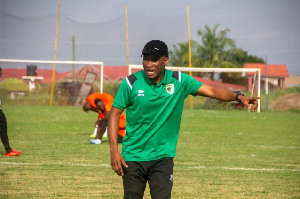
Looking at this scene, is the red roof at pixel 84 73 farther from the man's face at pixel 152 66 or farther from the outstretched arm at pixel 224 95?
the man's face at pixel 152 66

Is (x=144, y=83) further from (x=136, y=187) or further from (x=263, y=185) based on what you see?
(x=263, y=185)

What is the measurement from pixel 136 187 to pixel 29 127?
600 inches

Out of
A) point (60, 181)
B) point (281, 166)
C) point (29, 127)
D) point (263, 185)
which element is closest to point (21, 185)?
point (60, 181)

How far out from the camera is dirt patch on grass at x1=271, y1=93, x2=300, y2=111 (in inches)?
1437

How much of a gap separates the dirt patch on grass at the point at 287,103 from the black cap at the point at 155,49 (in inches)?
1260

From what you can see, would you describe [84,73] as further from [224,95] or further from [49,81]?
[224,95]

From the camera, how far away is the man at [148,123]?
5.27 meters

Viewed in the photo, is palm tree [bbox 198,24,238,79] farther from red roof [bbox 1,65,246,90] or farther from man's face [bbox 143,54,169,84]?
man's face [bbox 143,54,169,84]

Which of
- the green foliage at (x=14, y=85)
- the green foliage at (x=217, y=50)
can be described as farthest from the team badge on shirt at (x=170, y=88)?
the green foliage at (x=217, y=50)

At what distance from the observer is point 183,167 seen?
10789 mm

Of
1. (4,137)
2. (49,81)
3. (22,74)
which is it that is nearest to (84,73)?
(49,81)

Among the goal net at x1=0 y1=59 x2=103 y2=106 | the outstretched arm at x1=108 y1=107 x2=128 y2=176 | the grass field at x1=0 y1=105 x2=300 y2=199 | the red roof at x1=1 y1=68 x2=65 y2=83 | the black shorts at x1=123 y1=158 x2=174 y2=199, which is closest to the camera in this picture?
the outstretched arm at x1=108 y1=107 x2=128 y2=176

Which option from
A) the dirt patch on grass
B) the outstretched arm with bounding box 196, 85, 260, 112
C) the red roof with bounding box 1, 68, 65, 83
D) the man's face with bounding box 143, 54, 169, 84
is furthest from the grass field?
the dirt patch on grass

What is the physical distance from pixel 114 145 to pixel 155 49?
957 mm
